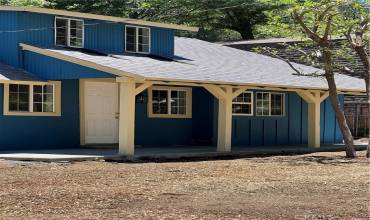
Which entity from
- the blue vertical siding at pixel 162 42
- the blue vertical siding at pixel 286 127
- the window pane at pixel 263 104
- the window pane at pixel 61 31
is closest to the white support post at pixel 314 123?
the blue vertical siding at pixel 286 127

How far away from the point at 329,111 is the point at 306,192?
17382 mm

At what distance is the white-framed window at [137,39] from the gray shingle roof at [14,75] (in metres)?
4.22

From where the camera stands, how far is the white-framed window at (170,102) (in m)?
24.9

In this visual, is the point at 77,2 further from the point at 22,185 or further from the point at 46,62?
the point at 22,185

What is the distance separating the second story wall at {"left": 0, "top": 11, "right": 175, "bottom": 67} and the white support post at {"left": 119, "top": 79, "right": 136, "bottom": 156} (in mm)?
4593

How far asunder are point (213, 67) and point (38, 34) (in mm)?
5883

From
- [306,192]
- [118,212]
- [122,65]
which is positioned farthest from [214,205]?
[122,65]

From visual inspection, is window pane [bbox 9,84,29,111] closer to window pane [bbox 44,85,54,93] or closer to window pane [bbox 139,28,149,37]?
window pane [bbox 44,85,54,93]

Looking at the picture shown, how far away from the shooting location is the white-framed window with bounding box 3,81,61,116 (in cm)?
2150

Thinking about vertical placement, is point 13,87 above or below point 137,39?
below

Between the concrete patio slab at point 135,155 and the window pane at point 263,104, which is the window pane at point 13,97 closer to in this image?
the concrete patio slab at point 135,155

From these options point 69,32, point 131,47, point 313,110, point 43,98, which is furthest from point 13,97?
point 313,110

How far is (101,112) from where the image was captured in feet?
77.5

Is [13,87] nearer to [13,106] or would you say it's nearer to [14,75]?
[14,75]
